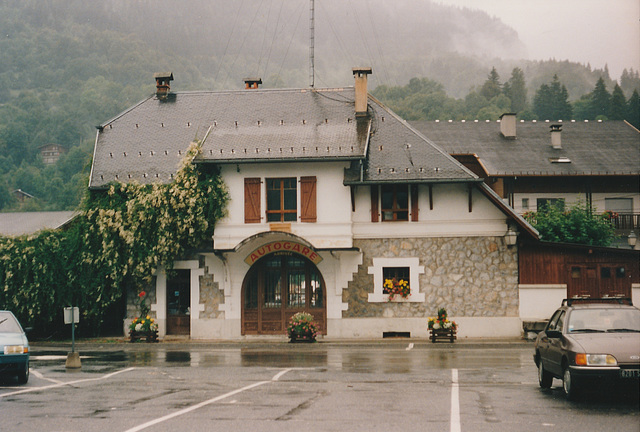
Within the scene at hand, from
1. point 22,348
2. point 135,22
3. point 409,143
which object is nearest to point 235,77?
point 135,22

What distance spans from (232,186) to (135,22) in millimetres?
133456

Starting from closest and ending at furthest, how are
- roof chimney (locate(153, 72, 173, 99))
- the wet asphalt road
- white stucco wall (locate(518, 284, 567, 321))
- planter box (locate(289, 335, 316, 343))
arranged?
1. the wet asphalt road
2. planter box (locate(289, 335, 316, 343))
3. white stucco wall (locate(518, 284, 567, 321))
4. roof chimney (locate(153, 72, 173, 99))

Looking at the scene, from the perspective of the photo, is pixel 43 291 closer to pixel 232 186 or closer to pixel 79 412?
pixel 232 186

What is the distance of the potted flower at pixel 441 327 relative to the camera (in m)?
28.0

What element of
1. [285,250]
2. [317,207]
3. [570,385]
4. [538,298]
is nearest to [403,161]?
[317,207]

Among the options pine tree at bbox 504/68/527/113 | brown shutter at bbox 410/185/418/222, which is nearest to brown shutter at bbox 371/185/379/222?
brown shutter at bbox 410/185/418/222

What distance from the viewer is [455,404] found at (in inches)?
514

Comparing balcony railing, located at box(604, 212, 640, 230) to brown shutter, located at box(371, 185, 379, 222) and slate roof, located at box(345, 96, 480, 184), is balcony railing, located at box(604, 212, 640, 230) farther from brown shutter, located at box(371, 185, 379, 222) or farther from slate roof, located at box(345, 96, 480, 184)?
brown shutter, located at box(371, 185, 379, 222)

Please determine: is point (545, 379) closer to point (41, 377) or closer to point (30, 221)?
point (41, 377)

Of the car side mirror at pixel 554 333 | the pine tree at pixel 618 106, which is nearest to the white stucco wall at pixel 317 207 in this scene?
the car side mirror at pixel 554 333

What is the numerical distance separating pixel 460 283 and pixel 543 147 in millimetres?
17415

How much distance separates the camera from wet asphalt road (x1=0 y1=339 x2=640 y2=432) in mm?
11375

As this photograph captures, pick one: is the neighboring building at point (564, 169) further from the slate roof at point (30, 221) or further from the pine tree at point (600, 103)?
the pine tree at point (600, 103)

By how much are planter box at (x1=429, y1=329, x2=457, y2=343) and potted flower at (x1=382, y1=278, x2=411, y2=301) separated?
2012mm
